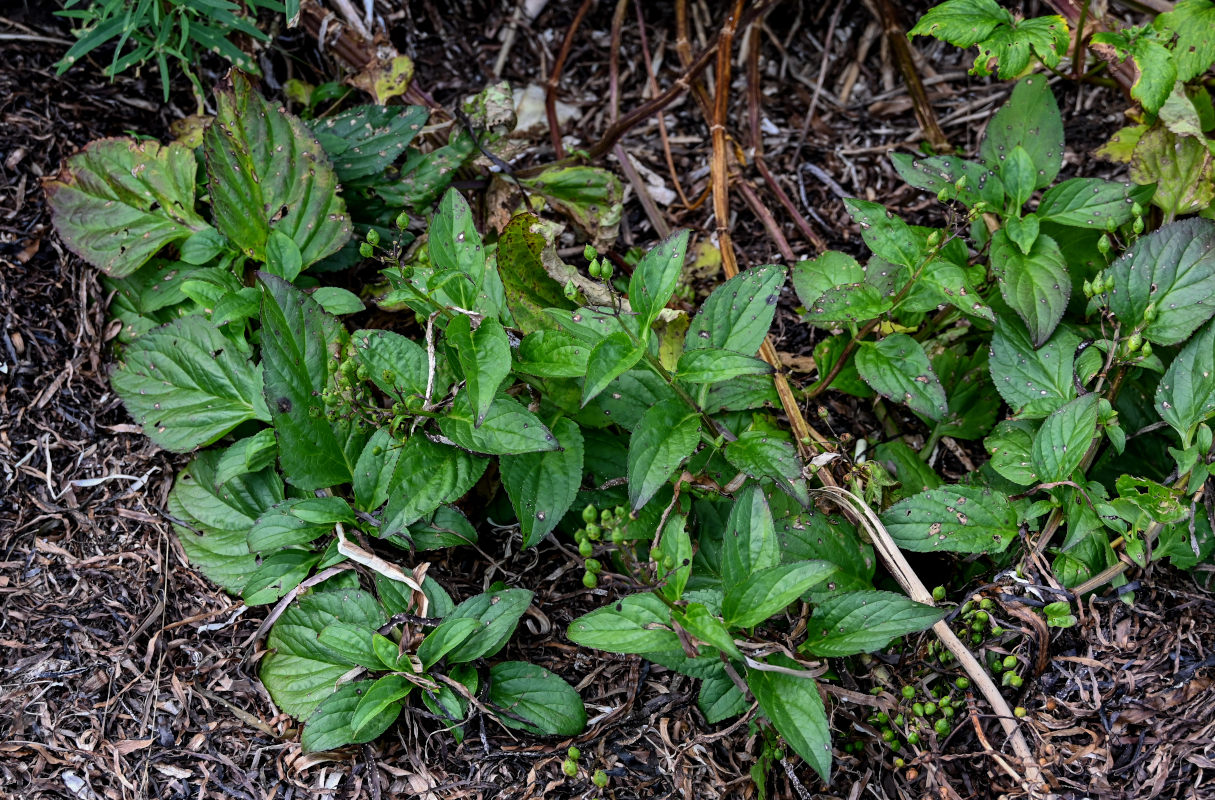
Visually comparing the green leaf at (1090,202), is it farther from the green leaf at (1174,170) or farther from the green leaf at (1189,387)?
the green leaf at (1189,387)

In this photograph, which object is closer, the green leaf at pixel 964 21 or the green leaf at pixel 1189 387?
the green leaf at pixel 1189 387

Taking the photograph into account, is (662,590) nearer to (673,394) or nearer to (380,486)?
(673,394)

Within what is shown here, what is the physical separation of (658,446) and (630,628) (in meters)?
0.42

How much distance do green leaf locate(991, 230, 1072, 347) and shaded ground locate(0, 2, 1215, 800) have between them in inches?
23.8

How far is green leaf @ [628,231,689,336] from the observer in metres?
2.01

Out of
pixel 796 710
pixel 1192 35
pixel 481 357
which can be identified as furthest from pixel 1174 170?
pixel 481 357

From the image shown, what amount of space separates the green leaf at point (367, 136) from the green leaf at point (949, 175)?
4.84ft

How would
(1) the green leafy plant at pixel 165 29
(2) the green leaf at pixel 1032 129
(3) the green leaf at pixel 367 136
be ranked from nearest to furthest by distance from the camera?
(2) the green leaf at pixel 1032 129
(1) the green leafy plant at pixel 165 29
(3) the green leaf at pixel 367 136

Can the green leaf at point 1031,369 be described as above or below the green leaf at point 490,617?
above

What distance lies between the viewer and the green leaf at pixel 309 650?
2.20 meters

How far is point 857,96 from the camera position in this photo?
136 inches

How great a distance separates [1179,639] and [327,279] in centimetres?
251

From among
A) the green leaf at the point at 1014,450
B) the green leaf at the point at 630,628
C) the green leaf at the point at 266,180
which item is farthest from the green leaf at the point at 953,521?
the green leaf at the point at 266,180

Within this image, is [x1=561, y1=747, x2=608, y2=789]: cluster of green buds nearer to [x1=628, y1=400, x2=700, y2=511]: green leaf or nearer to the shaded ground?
the shaded ground
